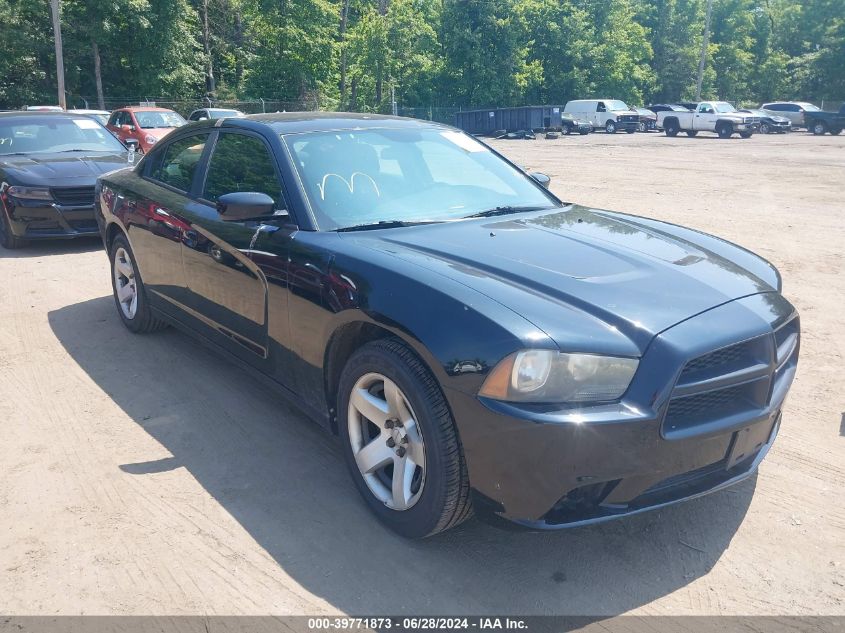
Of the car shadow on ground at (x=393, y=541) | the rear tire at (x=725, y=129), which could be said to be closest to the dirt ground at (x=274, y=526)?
the car shadow on ground at (x=393, y=541)

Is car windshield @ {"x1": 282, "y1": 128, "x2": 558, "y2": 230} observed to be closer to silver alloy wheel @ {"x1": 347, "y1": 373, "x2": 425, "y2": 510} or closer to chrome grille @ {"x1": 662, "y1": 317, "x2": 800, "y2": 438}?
silver alloy wheel @ {"x1": 347, "y1": 373, "x2": 425, "y2": 510}

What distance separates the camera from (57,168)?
29.7 feet

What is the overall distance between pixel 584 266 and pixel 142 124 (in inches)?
752

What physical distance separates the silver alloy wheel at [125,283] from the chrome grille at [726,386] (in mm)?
4281

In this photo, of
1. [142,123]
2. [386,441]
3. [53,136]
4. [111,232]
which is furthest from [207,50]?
[386,441]

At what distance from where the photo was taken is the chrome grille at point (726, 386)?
266cm

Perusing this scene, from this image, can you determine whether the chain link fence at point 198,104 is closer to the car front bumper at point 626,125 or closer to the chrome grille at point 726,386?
the car front bumper at point 626,125

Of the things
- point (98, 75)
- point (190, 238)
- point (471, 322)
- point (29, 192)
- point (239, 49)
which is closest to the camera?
point (471, 322)

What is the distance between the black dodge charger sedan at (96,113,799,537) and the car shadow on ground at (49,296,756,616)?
21cm

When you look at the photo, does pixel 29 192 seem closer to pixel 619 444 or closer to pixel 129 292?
pixel 129 292

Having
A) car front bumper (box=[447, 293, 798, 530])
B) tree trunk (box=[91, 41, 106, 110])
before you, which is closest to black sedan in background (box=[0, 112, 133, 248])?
car front bumper (box=[447, 293, 798, 530])

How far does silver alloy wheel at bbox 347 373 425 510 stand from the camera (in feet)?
9.76

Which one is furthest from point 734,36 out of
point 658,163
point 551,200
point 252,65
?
point 551,200

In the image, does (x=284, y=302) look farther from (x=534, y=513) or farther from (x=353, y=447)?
(x=534, y=513)
